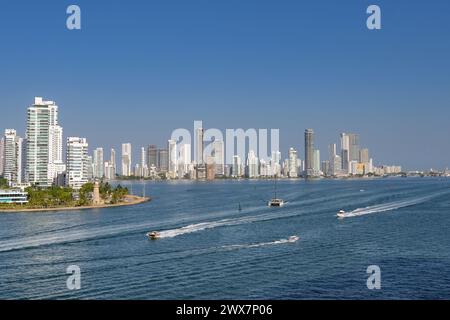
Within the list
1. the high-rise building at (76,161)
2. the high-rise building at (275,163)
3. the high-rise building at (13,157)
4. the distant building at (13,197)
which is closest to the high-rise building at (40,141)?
the high-rise building at (76,161)

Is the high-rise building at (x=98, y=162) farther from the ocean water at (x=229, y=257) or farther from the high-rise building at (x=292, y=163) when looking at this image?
the ocean water at (x=229, y=257)

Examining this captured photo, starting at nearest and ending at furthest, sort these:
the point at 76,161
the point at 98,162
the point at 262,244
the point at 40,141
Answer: the point at 262,244
the point at 76,161
the point at 40,141
the point at 98,162

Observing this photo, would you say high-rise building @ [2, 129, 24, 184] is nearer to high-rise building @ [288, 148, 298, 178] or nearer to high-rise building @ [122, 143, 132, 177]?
high-rise building @ [122, 143, 132, 177]

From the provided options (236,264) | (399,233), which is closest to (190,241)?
(236,264)

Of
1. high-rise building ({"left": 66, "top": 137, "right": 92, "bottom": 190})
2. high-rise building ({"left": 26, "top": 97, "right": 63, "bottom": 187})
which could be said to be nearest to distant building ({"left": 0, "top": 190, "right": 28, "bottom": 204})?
high-rise building ({"left": 66, "top": 137, "right": 92, "bottom": 190})

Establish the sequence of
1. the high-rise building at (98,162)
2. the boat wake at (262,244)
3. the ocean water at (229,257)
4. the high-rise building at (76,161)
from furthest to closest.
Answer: the high-rise building at (98,162)
the high-rise building at (76,161)
the boat wake at (262,244)
the ocean water at (229,257)

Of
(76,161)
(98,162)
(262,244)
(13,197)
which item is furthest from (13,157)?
(262,244)

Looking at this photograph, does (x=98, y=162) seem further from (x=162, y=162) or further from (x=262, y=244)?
(x=262, y=244)
